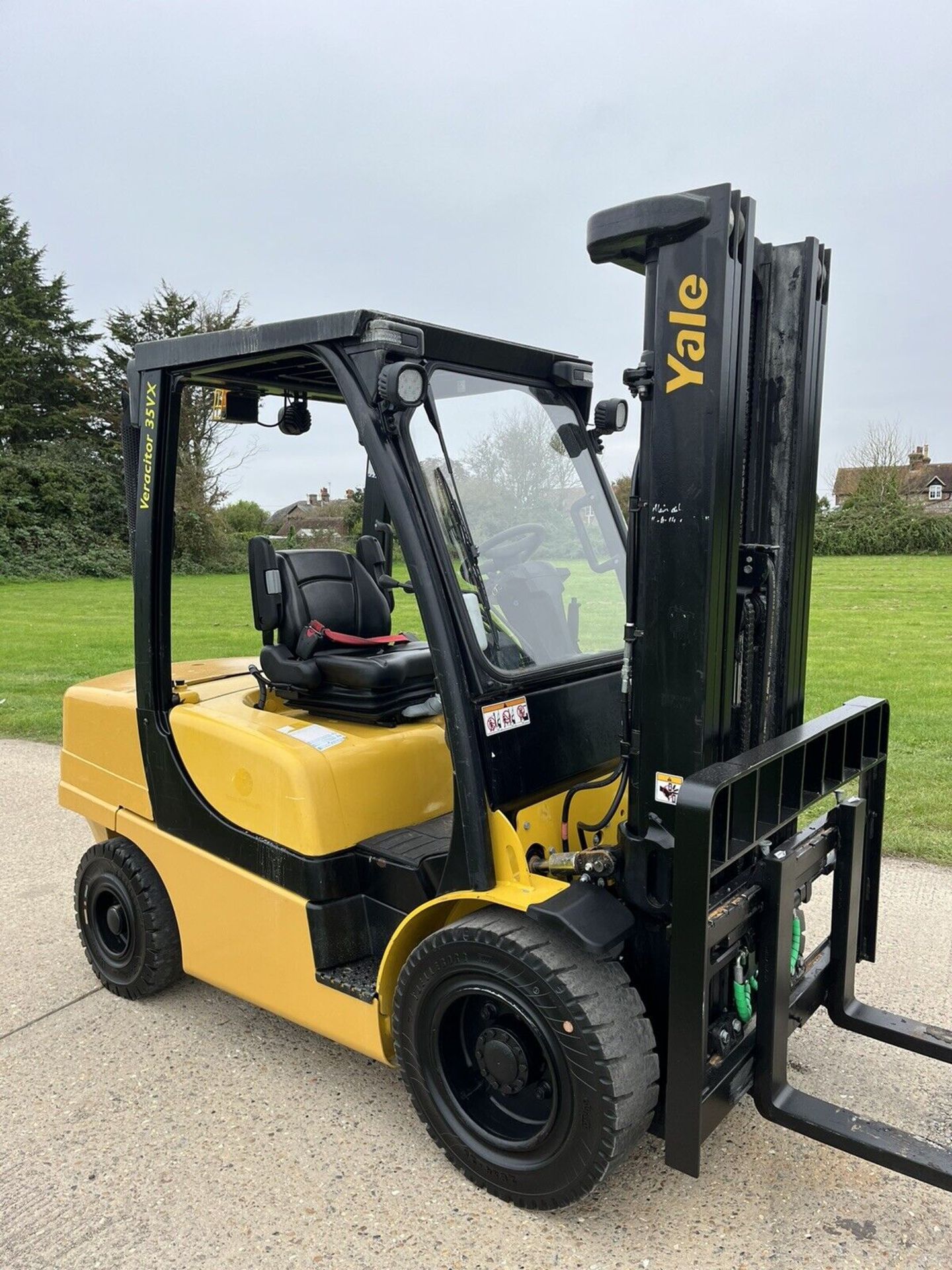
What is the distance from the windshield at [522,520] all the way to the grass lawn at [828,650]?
0.16m

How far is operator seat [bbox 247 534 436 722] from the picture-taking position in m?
3.49

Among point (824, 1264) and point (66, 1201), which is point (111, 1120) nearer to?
point (66, 1201)

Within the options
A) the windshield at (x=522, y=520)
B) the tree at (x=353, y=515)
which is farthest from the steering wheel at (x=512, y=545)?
the tree at (x=353, y=515)

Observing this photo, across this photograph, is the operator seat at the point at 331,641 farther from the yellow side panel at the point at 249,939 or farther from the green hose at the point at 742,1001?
the green hose at the point at 742,1001

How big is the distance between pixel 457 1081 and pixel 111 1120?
4.00 feet

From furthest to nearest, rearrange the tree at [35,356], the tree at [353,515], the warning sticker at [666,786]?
the tree at [35,356] → the tree at [353,515] → the warning sticker at [666,786]

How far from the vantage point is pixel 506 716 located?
9.19ft

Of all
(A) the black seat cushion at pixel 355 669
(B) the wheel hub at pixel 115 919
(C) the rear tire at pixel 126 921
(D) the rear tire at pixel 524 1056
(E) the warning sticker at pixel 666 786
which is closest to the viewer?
(D) the rear tire at pixel 524 1056

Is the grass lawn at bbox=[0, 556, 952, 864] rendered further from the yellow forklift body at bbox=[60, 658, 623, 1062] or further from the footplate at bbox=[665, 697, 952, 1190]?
the footplate at bbox=[665, 697, 952, 1190]

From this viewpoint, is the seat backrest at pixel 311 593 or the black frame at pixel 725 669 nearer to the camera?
the black frame at pixel 725 669

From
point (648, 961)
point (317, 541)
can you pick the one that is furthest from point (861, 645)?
point (648, 961)

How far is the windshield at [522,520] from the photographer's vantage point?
2928 millimetres

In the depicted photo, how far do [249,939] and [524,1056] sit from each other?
1169mm

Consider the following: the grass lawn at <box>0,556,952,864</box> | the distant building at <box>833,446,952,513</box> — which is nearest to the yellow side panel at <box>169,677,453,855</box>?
the grass lawn at <box>0,556,952,864</box>
